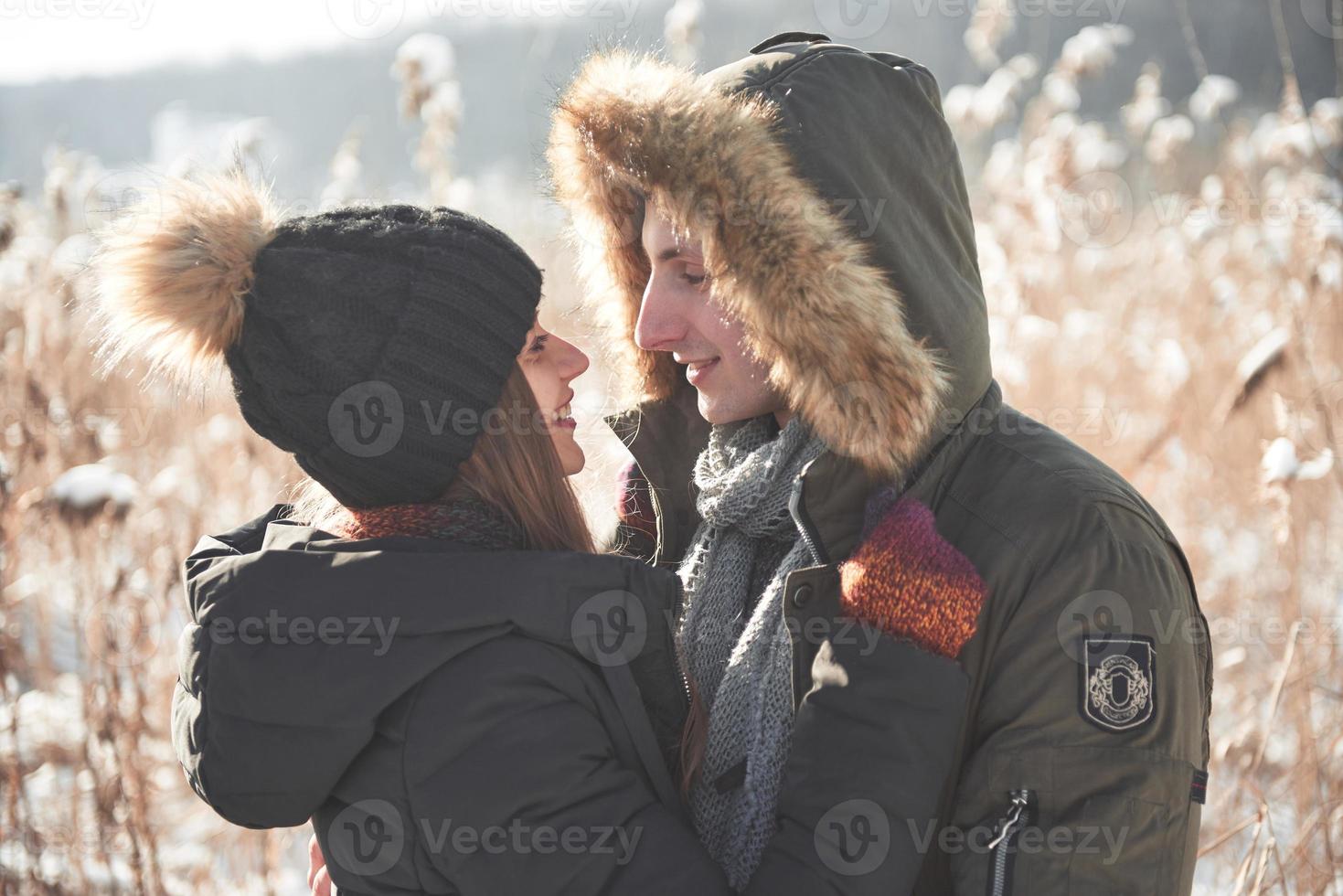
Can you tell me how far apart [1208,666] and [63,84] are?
22.3 meters

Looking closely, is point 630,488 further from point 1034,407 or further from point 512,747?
point 1034,407

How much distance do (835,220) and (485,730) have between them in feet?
2.90

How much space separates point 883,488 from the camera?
1490 millimetres

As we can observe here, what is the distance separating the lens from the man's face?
67.1 inches

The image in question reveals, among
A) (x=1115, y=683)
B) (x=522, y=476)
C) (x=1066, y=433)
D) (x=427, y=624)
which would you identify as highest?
(x=1066, y=433)

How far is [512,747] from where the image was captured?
1226 millimetres
